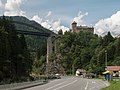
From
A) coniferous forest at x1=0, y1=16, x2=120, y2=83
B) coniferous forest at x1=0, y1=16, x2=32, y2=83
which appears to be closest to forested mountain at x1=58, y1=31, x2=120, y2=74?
coniferous forest at x1=0, y1=16, x2=120, y2=83

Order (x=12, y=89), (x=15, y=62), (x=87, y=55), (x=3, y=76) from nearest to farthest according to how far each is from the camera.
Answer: (x=12, y=89), (x=3, y=76), (x=15, y=62), (x=87, y=55)

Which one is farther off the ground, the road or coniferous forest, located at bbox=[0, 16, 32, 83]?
coniferous forest, located at bbox=[0, 16, 32, 83]

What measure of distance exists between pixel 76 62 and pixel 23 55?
9216cm

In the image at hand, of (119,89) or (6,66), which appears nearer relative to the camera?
(119,89)

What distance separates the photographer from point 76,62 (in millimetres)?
188375

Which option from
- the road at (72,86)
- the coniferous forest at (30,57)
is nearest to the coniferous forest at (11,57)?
the coniferous forest at (30,57)

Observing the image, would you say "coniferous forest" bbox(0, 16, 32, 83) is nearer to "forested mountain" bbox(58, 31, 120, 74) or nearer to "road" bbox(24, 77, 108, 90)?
"road" bbox(24, 77, 108, 90)

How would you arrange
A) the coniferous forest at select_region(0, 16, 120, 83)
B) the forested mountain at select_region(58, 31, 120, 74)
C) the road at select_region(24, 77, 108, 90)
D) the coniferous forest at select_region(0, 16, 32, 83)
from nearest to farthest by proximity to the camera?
1. the road at select_region(24, 77, 108, 90)
2. the coniferous forest at select_region(0, 16, 32, 83)
3. the coniferous forest at select_region(0, 16, 120, 83)
4. the forested mountain at select_region(58, 31, 120, 74)

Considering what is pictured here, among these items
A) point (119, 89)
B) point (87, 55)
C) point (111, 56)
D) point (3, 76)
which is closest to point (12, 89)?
point (119, 89)

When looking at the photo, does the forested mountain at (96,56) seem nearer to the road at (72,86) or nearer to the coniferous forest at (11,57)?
the coniferous forest at (11,57)

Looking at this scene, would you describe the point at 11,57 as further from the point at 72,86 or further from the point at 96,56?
the point at 96,56

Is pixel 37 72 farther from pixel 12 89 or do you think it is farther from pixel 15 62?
pixel 12 89

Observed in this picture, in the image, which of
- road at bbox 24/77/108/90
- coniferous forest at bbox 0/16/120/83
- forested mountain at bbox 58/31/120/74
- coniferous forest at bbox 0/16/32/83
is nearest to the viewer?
road at bbox 24/77/108/90

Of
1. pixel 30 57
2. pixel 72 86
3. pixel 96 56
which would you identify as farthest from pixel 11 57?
pixel 96 56
